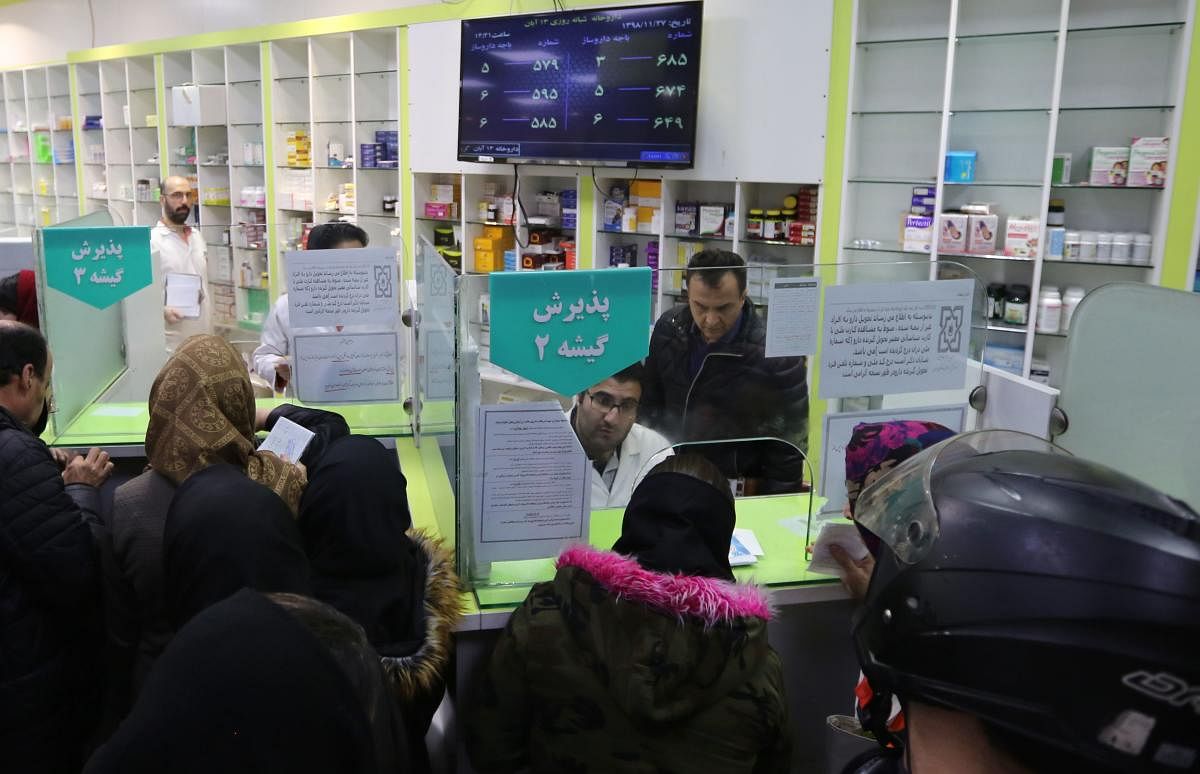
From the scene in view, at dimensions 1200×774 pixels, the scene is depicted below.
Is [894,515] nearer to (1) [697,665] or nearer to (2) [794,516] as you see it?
(1) [697,665]

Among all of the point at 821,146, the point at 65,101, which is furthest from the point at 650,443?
the point at 65,101

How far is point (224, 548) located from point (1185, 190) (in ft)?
14.3

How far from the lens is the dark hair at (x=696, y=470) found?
5.73ft

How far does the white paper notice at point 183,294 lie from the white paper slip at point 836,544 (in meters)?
3.63

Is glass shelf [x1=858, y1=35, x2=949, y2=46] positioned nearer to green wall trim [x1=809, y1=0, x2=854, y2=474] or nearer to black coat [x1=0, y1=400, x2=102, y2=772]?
green wall trim [x1=809, y1=0, x2=854, y2=474]

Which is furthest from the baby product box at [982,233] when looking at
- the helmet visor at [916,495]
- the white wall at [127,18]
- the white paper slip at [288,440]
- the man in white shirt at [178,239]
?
the man in white shirt at [178,239]

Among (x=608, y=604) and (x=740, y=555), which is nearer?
(x=608, y=604)

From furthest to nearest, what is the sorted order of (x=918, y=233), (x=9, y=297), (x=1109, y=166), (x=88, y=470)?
(x=918, y=233) < (x=1109, y=166) < (x=9, y=297) < (x=88, y=470)

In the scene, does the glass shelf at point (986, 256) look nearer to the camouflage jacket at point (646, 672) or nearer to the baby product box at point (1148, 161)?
the baby product box at point (1148, 161)

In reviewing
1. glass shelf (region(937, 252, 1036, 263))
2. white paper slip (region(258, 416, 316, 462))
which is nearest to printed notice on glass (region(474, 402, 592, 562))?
white paper slip (region(258, 416, 316, 462))

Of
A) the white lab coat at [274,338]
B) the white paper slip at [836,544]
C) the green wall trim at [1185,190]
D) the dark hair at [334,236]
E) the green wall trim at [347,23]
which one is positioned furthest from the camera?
the green wall trim at [347,23]

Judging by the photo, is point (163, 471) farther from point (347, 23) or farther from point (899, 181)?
point (347, 23)

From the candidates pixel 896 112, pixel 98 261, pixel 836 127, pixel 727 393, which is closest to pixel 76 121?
pixel 98 261

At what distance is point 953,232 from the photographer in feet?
15.7
